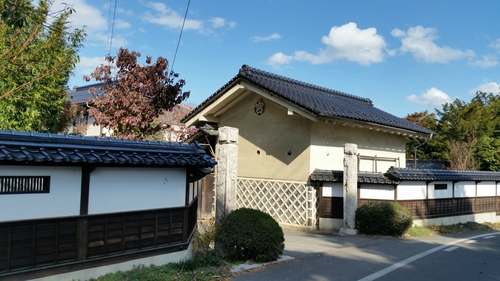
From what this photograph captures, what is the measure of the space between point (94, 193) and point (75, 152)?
0.99 meters

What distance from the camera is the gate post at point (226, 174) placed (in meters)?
9.57

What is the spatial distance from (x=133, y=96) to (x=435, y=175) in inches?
521

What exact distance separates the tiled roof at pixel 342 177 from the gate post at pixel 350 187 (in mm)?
867

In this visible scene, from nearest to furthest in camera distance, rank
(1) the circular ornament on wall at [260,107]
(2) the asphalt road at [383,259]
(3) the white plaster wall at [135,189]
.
A: (3) the white plaster wall at [135,189] < (2) the asphalt road at [383,259] < (1) the circular ornament on wall at [260,107]

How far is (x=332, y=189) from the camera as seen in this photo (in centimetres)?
1551

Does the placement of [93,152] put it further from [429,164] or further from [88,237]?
[429,164]

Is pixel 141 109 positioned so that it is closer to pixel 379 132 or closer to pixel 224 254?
pixel 224 254

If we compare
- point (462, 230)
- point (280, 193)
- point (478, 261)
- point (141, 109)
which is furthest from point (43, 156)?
point (462, 230)

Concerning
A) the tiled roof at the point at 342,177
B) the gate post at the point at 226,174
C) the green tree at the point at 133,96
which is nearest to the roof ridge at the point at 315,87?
the green tree at the point at 133,96

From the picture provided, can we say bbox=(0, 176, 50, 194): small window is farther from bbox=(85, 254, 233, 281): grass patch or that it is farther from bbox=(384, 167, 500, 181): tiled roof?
bbox=(384, 167, 500, 181): tiled roof

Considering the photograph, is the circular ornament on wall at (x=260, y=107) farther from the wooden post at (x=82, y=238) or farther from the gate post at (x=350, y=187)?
the wooden post at (x=82, y=238)

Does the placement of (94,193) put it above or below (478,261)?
above

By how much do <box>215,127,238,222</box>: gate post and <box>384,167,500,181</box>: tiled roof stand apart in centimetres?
786

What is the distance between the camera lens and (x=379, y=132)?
62.3ft
